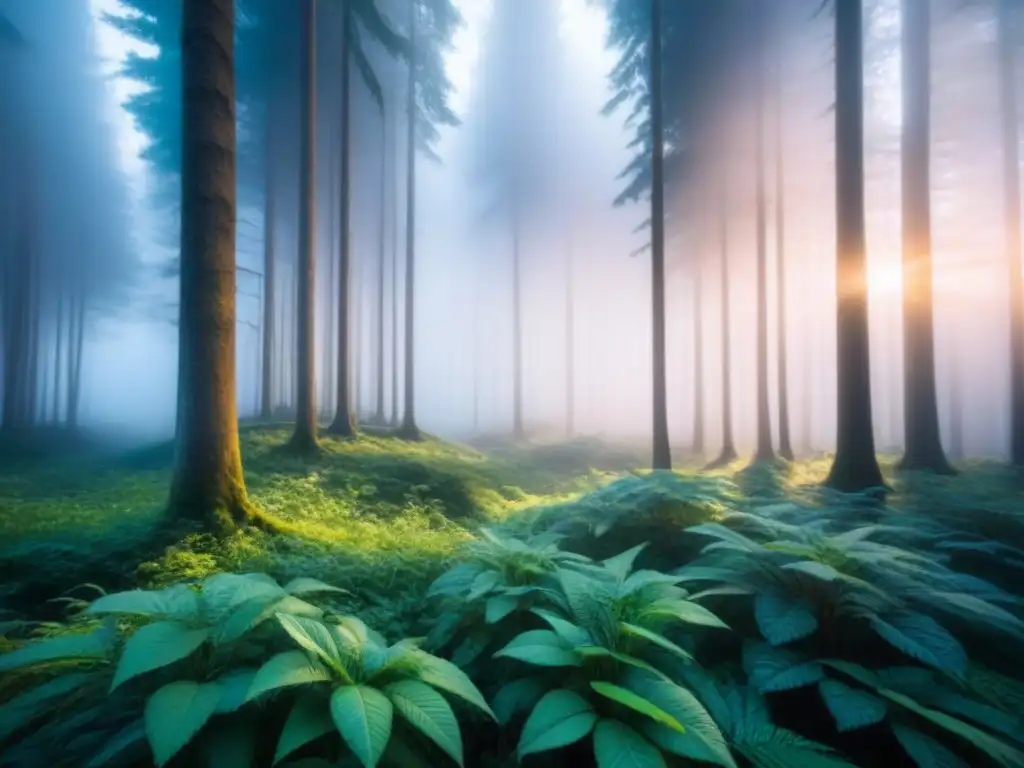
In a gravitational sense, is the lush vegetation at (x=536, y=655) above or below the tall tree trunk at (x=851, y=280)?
below

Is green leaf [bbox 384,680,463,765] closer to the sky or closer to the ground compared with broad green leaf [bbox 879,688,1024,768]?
closer to the sky

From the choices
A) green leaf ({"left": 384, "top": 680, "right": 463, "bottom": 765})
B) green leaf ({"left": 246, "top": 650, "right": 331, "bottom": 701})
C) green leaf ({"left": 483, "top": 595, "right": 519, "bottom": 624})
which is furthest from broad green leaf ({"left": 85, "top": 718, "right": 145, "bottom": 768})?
green leaf ({"left": 483, "top": 595, "right": 519, "bottom": 624})

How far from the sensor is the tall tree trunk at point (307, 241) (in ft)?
35.6

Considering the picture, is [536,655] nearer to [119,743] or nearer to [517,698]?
[517,698]

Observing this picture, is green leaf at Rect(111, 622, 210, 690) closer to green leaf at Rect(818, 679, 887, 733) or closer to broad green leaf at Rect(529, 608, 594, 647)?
broad green leaf at Rect(529, 608, 594, 647)

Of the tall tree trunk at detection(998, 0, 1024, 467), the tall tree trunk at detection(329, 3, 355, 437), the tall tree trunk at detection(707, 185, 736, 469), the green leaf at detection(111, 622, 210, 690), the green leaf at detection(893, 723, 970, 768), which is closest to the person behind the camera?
the green leaf at detection(111, 622, 210, 690)

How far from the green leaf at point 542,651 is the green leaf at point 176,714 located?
101cm

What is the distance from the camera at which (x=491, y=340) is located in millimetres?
47000

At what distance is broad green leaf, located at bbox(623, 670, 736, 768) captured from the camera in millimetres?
1487

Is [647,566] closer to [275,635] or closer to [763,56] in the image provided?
[275,635]

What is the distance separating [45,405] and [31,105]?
18.9 metres

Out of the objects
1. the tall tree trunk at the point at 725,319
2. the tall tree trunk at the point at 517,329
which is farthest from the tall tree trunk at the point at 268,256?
the tall tree trunk at the point at 725,319

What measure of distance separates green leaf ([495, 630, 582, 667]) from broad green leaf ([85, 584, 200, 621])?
4.60ft

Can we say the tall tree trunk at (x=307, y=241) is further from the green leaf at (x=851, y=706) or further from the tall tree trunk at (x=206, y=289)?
the green leaf at (x=851, y=706)
